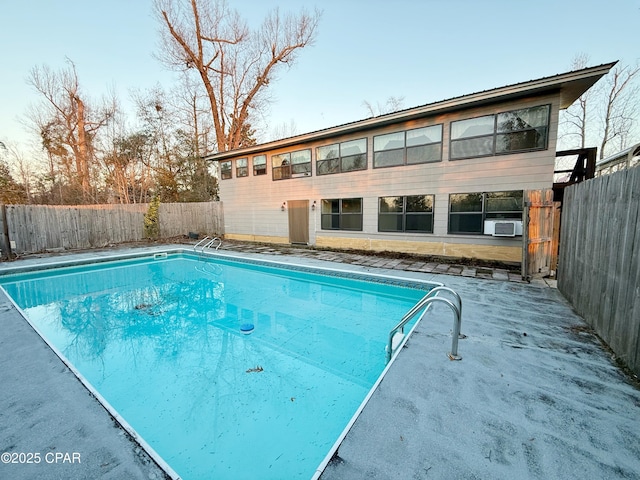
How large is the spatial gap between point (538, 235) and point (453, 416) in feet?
18.9

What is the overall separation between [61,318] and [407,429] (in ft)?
21.5

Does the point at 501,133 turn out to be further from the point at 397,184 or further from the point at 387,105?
the point at 387,105

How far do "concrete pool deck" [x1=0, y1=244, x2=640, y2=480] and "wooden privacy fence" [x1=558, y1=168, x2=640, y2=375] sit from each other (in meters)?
0.27

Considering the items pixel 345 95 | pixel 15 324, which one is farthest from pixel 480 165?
pixel 345 95

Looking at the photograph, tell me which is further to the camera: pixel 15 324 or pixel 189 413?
pixel 15 324

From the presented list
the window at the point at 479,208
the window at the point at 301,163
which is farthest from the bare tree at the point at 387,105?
the window at the point at 479,208

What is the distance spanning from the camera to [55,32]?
40.3 ft

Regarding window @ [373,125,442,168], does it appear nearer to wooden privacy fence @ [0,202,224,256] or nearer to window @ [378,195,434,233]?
window @ [378,195,434,233]

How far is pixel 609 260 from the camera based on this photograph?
3299 millimetres

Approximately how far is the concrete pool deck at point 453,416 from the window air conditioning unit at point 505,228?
3801 mm

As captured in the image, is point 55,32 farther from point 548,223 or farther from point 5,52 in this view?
point 548,223

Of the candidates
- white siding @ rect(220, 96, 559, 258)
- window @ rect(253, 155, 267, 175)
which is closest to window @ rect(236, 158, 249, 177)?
white siding @ rect(220, 96, 559, 258)

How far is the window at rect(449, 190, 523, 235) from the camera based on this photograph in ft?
23.8

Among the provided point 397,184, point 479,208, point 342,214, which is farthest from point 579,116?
point 342,214
